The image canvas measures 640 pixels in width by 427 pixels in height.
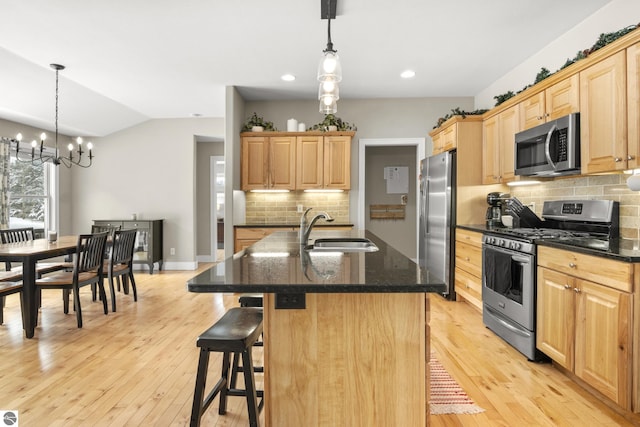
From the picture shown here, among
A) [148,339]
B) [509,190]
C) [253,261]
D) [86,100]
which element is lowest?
[148,339]

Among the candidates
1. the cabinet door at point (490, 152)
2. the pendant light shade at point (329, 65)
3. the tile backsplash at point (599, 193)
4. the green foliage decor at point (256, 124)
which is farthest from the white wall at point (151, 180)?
the tile backsplash at point (599, 193)

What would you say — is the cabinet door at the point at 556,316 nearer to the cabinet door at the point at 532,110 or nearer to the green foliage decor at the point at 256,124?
the cabinet door at the point at 532,110

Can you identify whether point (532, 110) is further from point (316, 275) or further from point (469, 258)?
point (316, 275)

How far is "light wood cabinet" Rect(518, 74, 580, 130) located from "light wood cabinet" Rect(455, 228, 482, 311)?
1.14 metres

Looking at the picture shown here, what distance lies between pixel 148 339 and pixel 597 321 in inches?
128

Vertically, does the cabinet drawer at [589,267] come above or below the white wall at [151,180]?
below

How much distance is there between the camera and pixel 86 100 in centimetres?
512

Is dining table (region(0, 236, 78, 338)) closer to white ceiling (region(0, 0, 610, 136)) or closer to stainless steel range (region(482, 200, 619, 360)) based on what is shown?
white ceiling (region(0, 0, 610, 136))

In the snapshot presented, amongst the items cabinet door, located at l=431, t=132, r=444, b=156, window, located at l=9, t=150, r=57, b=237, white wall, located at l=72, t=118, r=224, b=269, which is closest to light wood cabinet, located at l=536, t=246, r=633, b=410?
cabinet door, located at l=431, t=132, r=444, b=156

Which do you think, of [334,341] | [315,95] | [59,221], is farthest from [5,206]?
[334,341]

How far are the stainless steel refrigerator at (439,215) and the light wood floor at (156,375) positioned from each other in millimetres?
650

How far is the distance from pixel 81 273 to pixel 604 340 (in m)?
4.45

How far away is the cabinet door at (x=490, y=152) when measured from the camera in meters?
3.92

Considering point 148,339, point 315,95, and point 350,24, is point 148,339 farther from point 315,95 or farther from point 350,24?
point 315,95
